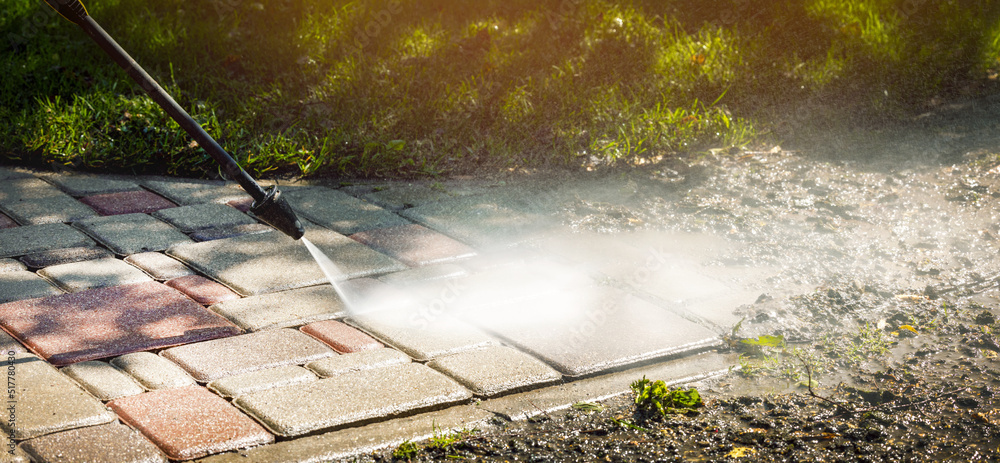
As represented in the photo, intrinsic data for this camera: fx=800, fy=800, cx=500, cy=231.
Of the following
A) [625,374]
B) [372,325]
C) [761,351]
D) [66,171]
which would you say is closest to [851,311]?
[761,351]

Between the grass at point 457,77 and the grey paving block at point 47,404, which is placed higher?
the grass at point 457,77

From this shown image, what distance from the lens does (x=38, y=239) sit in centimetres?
282

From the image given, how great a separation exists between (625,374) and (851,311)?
923 millimetres

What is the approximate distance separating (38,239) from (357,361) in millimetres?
1438

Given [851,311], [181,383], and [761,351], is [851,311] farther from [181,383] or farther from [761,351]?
[181,383]

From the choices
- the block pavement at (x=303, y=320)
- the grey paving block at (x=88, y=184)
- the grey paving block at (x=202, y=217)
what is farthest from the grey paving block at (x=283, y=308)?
the grey paving block at (x=88, y=184)

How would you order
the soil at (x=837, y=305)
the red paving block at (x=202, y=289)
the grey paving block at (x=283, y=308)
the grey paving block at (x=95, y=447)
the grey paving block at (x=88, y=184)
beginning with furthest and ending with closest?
1. the grey paving block at (x=88, y=184)
2. the red paving block at (x=202, y=289)
3. the grey paving block at (x=283, y=308)
4. the soil at (x=837, y=305)
5. the grey paving block at (x=95, y=447)

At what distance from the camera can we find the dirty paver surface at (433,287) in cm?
192

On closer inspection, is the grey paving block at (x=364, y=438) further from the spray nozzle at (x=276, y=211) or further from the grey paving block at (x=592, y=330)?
the spray nozzle at (x=276, y=211)

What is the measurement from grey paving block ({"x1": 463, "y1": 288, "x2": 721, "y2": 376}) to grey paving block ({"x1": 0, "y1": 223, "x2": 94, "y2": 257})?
1454mm

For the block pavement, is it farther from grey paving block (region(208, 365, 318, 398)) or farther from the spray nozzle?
the spray nozzle

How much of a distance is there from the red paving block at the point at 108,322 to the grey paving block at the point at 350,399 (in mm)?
423

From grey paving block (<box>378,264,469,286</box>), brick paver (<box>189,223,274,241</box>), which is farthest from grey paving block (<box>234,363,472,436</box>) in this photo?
brick paver (<box>189,223,274,241</box>)

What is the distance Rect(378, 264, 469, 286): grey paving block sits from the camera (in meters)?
2.75
